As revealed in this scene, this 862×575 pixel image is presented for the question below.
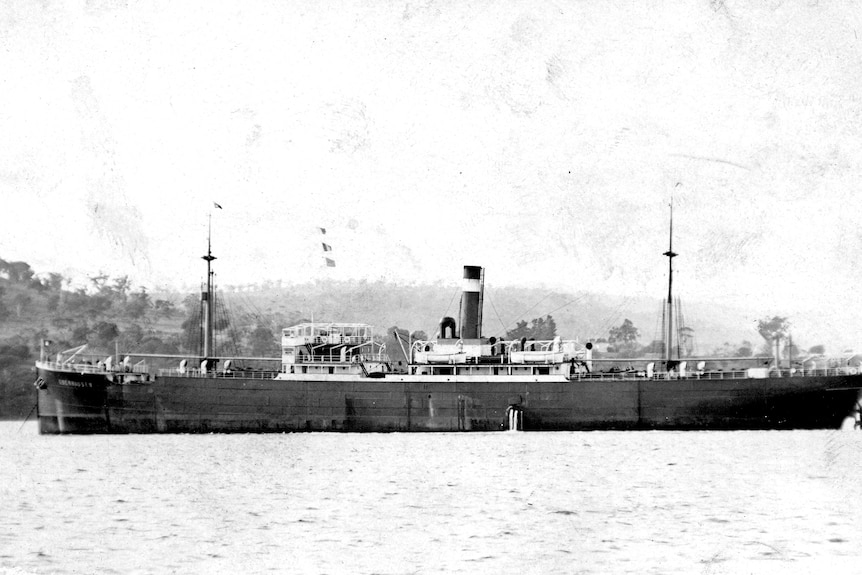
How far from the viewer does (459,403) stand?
52.5 meters

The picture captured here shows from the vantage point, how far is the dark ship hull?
51.3m

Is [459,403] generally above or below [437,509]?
above

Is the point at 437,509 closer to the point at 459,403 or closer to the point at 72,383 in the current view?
the point at 459,403

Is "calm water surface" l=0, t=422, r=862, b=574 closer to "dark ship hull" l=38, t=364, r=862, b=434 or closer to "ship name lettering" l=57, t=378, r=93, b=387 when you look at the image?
"dark ship hull" l=38, t=364, r=862, b=434

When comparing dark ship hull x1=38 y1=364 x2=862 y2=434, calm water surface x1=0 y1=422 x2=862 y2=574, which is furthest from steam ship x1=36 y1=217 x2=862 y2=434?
calm water surface x1=0 y1=422 x2=862 y2=574

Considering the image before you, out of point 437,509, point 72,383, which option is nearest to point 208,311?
point 72,383

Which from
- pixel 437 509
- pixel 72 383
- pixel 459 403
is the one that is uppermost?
pixel 72 383

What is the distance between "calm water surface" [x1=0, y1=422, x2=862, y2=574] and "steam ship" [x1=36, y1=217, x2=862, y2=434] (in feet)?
23.5

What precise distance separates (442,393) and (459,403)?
36.9 inches

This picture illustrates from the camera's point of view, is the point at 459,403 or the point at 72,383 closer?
the point at 459,403

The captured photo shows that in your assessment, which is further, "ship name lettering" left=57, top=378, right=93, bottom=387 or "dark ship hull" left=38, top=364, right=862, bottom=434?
"ship name lettering" left=57, top=378, right=93, bottom=387

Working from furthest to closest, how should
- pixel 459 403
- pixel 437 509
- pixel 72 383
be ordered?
pixel 72 383 < pixel 459 403 < pixel 437 509

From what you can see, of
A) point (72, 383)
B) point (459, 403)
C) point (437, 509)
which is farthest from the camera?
point (72, 383)

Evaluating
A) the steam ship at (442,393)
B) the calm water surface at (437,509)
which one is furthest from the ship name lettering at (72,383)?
the calm water surface at (437,509)
